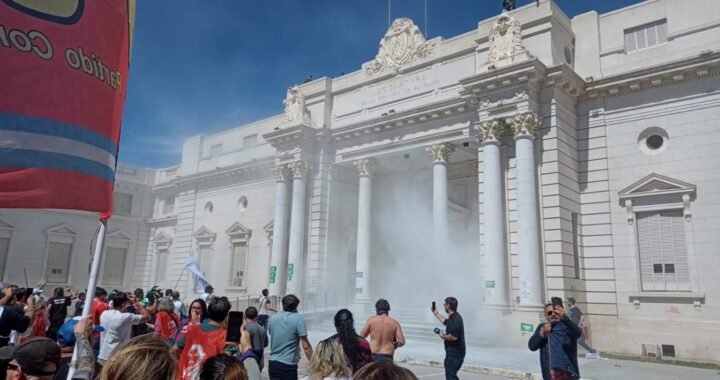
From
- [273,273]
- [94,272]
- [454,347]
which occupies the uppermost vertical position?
[273,273]

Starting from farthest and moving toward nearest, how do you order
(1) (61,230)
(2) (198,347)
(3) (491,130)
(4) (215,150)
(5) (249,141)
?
(4) (215,150) < (1) (61,230) < (5) (249,141) < (3) (491,130) < (2) (198,347)

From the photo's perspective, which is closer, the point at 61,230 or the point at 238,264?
the point at 238,264

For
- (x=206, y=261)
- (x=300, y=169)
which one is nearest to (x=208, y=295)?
(x=300, y=169)

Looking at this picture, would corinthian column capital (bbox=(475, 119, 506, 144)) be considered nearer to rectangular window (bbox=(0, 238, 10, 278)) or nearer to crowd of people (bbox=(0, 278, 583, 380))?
crowd of people (bbox=(0, 278, 583, 380))

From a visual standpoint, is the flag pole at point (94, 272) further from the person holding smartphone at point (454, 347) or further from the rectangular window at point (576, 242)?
the rectangular window at point (576, 242)

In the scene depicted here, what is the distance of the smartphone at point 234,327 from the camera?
6266 millimetres

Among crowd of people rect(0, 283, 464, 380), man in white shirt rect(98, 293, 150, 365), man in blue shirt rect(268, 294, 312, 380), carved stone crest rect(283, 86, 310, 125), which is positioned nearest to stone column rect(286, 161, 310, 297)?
carved stone crest rect(283, 86, 310, 125)

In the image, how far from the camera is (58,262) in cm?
3538

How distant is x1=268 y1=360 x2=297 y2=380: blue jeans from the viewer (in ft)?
22.4

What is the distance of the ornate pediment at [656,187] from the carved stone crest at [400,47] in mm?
10597

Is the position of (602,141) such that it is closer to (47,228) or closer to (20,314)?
(20,314)

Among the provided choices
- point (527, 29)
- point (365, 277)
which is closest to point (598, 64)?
point (527, 29)

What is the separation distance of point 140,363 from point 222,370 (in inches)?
22.5

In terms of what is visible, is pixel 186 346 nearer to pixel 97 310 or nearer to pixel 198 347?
pixel 198 347
